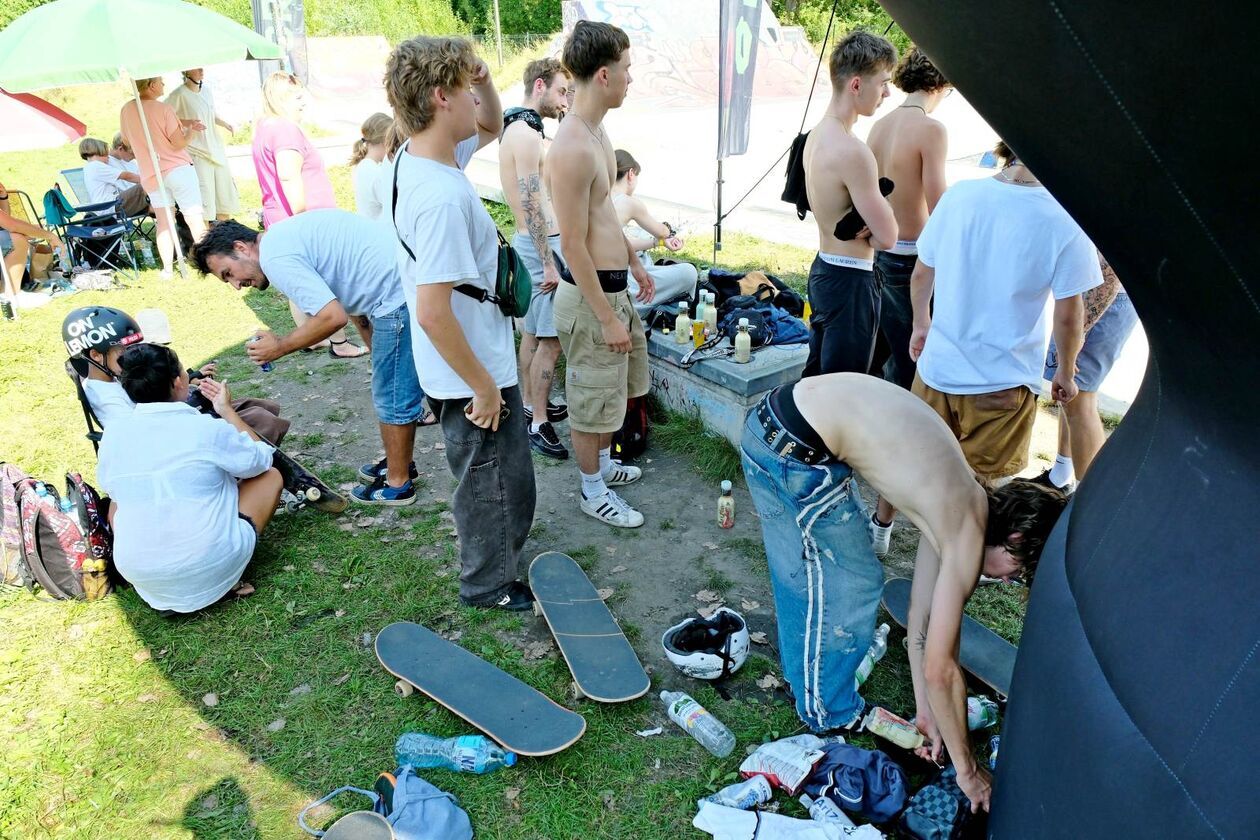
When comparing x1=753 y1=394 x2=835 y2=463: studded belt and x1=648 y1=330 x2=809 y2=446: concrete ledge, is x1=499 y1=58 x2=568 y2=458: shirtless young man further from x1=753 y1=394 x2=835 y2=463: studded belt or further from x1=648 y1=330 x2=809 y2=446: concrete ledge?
x1=753 y1=394 x2=835 y2=463: studded belt

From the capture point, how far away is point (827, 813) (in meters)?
2.90

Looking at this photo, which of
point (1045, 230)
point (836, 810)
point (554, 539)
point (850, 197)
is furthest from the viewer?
point (554, 539)

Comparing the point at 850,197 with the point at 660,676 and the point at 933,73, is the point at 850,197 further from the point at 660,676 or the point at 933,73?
the point at 660,676

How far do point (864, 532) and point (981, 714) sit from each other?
0.95 metres

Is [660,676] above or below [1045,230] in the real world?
below

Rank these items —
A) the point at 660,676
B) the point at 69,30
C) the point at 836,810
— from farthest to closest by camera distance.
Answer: the point at 69,30 → the point at 660,676 → the point at 836,810

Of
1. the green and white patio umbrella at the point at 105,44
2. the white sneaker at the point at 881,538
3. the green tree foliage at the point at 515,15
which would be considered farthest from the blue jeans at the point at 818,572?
the green tree foliage at the point at 515,15

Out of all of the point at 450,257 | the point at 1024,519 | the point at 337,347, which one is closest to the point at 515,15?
the point at 337,347

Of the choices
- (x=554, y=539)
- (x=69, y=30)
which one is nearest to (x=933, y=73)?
(x=554, y=539)

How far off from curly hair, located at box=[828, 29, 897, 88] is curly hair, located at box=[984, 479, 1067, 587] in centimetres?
267

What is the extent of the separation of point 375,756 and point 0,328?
8198mm

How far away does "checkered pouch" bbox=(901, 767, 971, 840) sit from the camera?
109 inches

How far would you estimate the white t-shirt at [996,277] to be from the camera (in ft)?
11.0

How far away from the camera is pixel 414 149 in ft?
11.0
